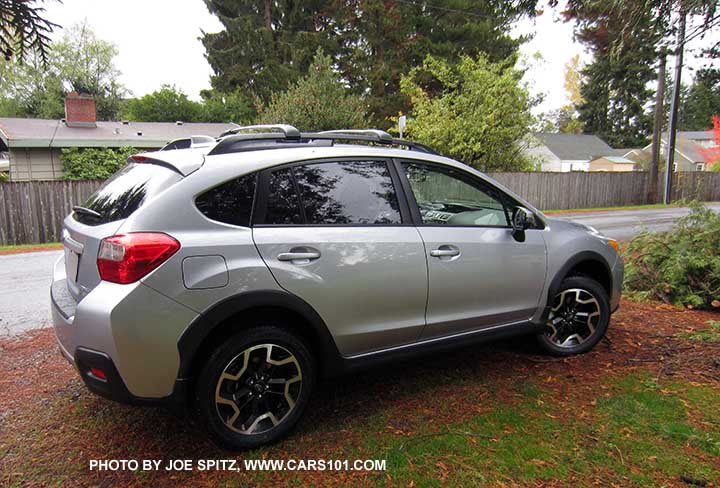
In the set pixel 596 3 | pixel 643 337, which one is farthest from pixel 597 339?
pixel 596 3

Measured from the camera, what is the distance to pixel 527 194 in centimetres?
2088

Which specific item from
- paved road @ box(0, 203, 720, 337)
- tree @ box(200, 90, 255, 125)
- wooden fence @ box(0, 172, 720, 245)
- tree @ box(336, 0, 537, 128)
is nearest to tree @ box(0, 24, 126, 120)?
tree @ box(200, 90, 255, 125)

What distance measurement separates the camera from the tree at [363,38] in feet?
80.4

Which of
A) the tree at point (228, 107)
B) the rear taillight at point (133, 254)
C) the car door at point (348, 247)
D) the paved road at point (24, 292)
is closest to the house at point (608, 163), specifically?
the tree at point (228, 107)

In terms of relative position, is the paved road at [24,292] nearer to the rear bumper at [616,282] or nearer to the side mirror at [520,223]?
the side mirror at [520,223]

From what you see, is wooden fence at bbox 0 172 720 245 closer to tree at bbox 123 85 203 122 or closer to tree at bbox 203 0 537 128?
tree at bbox 203 0 537 128

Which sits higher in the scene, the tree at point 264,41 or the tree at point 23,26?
the tree at point 264,41

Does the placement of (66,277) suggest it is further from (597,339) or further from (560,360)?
(597,339)

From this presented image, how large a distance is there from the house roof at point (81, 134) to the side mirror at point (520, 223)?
20.0m

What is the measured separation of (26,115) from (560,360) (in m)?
50.9

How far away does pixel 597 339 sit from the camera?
4.14 m

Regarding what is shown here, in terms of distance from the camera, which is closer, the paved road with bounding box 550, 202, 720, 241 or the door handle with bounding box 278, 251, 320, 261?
the door handle with bounding box 278, 251, 320, 261

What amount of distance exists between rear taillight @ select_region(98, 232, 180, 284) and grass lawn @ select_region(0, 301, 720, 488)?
110 centimetres

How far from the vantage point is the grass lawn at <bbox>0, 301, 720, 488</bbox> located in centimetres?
251
